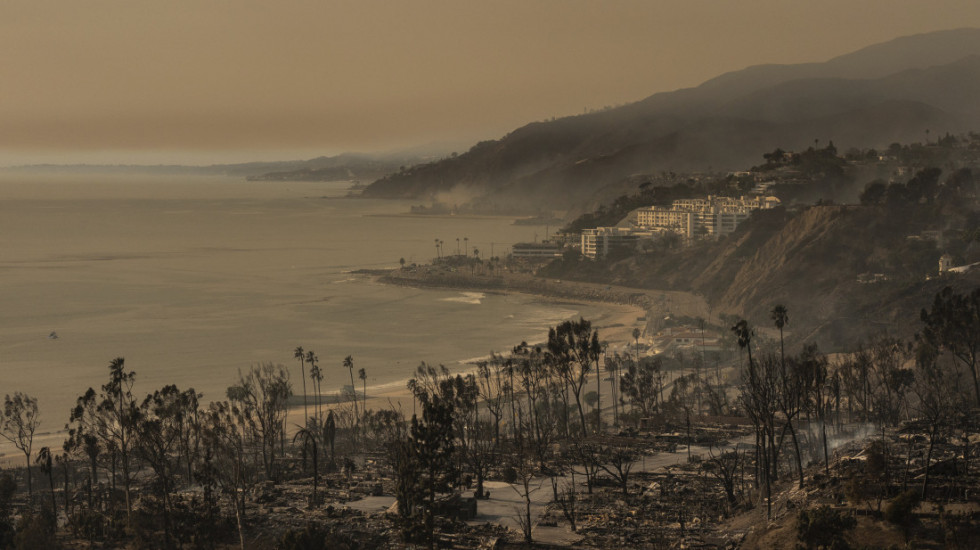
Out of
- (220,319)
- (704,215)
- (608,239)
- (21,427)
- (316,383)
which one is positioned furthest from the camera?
(608,239)

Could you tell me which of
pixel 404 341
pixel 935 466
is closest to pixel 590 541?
pixel 935 466

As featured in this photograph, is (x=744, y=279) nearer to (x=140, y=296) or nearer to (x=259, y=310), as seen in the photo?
(x=259, y=310)

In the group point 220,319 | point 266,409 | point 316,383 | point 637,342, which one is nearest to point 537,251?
point 220,319

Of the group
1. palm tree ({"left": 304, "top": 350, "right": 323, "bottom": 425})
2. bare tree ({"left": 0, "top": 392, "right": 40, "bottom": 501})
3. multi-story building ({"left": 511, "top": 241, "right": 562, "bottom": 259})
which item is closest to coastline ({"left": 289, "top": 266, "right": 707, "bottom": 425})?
palm tree ({"left": 304, "top": 350, "right": 323, "bottom": 425})

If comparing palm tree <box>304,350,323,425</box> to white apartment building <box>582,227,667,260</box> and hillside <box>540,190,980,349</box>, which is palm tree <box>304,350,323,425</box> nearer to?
hillside <box>540,190,980,349</box>

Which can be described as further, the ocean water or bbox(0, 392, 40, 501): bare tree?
the ocean water

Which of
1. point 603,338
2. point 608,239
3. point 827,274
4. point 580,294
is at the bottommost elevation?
point 603,338

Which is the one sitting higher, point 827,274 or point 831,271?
point 831,271

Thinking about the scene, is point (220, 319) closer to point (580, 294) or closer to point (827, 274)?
point (580, 294)

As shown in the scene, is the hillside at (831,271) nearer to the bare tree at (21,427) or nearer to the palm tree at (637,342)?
the palm tree at (637,342)

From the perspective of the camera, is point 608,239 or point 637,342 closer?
point 637,342

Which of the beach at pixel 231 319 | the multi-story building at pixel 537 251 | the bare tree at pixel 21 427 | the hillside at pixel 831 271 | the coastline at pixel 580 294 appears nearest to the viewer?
the bare tree at pixel 21 427

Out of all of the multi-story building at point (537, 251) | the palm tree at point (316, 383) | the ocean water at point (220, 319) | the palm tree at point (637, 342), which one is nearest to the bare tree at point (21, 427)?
the ocean water at point (220, 319)
